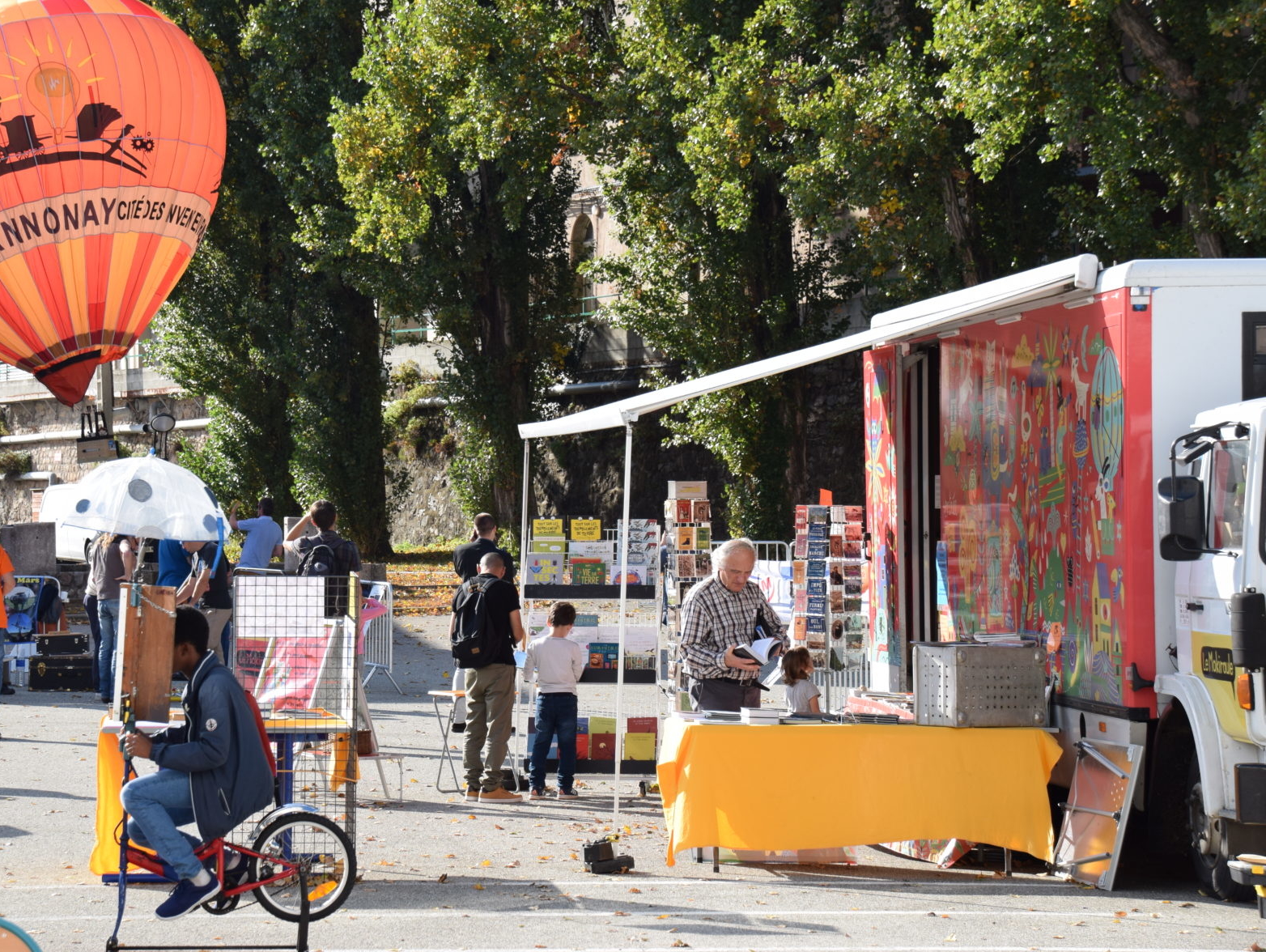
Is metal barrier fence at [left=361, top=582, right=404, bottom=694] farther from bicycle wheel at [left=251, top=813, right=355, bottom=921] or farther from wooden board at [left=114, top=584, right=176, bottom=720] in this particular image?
wooden board at [left=114, top=584, right=176, bottom=720]

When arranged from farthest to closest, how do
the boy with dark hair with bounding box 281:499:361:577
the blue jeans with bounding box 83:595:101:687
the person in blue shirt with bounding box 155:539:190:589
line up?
the blue jeans with bounding box 83:595:101:687, the person in blue shirt with bounding box 155:539:190:589, the boy with dark hair with bounding box 281:499:361:577

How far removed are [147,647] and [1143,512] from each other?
5.10 m

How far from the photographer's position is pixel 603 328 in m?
33.5

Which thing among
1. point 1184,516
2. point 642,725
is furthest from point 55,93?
point 1184,516

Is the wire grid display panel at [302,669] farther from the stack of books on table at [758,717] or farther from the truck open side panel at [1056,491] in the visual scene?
the truck open side panel at [1056,491]

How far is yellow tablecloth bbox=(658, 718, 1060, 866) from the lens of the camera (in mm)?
8289

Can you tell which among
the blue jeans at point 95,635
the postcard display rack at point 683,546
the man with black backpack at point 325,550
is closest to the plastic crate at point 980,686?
the postcard display rack at point 683,546

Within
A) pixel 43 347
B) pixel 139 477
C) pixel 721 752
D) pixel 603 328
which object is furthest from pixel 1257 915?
pixel 603 328

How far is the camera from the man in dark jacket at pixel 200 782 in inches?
251

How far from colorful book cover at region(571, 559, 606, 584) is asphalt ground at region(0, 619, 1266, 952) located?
68.7 inches

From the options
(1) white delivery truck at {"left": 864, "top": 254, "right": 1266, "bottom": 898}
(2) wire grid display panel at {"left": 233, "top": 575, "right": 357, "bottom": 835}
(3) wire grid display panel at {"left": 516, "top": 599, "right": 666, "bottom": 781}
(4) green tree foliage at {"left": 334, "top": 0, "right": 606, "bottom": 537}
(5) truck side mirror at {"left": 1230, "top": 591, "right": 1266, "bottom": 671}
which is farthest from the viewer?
(4) green tree foliage at {"left": 334, "top": 0, "right": 606, "bottom": 537}

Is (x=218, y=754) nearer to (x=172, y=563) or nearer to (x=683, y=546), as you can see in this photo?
(x=683, y=546)

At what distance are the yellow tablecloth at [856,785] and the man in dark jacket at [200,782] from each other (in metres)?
2.66

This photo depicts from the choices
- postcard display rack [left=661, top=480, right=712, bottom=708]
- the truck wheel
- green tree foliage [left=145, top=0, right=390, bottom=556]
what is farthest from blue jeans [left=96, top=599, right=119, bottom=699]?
green tree foliage [left=145, top=0, right=390, bottom=556]
